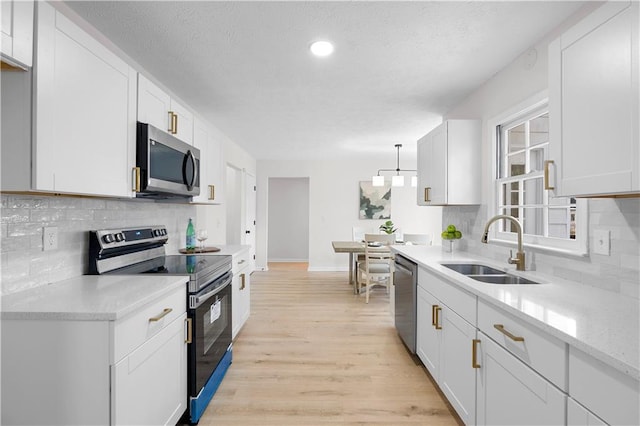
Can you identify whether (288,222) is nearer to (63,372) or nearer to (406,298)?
(406,298)

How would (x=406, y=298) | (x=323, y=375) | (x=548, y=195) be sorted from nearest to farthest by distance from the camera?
(x=548, y=195)
(x=323, y=375)
(x=406, y=298)

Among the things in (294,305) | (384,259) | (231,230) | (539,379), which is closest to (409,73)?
(539,379)

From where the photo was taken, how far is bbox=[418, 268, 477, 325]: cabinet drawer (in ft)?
5.54

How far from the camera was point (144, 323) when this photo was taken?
1.42 m

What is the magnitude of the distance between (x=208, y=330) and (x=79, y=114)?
138 cm

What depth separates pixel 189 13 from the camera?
179cm

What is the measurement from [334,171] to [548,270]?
16.6 ft

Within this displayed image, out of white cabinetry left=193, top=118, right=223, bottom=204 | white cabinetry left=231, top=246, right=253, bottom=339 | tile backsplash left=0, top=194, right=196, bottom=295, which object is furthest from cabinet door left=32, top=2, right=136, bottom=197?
white cabinetry left=231, top=246, right=253, bottom=339

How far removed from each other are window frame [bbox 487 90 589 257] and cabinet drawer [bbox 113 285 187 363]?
2.02 m

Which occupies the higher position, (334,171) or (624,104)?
(334,171)

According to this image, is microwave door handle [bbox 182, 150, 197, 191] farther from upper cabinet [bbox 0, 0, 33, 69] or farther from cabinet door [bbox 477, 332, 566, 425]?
cabinet door [bbox 477, 332, 566, 425]

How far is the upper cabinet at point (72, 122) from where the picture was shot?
1.19 m

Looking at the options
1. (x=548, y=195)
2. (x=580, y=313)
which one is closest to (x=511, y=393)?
(x=580, y=313)

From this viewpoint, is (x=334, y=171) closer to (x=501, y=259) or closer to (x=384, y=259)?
(x=384, y=259)
